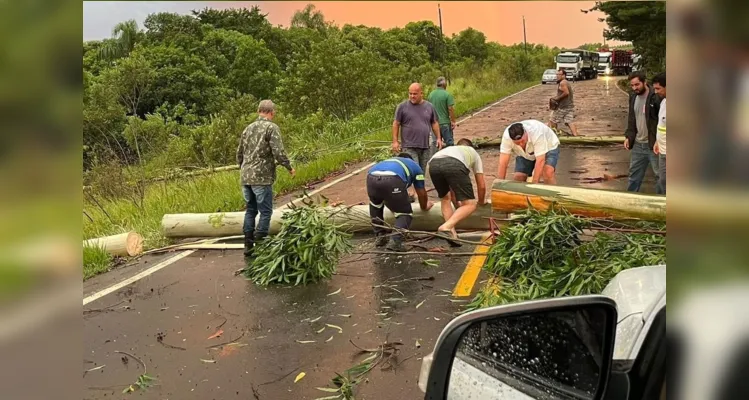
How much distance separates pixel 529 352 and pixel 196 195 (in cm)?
763

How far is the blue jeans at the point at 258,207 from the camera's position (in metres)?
5.99

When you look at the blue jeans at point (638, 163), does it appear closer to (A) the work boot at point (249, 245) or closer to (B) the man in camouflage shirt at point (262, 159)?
(B) the man in camouflage shirt at point (262, 159)

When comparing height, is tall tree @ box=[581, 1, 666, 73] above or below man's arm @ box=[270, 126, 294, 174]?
above

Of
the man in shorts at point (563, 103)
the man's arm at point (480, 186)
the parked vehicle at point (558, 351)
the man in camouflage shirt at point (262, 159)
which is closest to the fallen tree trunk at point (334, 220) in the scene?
the man's arm at point (480, 186)

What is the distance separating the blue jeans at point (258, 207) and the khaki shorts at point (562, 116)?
7.12 metres

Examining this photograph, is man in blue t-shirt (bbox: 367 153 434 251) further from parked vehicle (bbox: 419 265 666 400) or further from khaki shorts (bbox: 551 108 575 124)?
khaki shorts (bbox: 551 108 575 124)

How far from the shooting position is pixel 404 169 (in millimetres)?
5672

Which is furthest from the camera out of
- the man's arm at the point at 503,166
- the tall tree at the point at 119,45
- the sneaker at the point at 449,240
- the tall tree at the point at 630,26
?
the tall tree at the point at 119,45

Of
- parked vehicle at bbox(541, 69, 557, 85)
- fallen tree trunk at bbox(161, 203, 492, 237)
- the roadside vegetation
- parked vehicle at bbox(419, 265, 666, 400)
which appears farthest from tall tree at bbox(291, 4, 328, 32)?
parked vehicle at bbox(419, 265, 666, 400)

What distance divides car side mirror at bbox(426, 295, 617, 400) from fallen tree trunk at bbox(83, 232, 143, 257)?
5.81 m

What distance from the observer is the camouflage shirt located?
5.88 m
